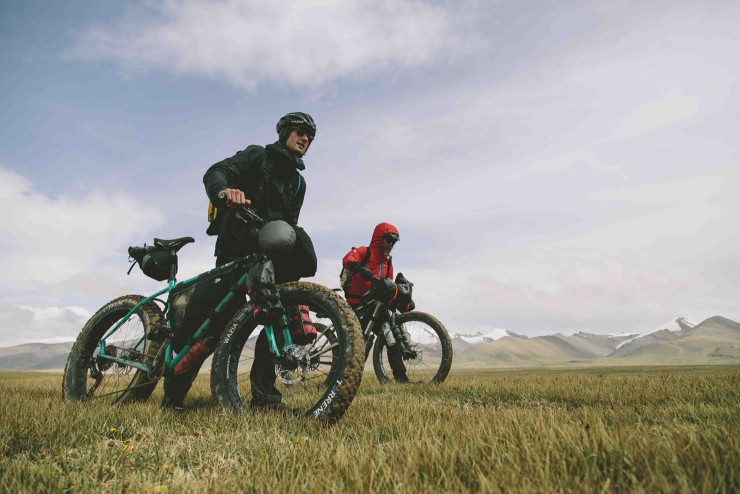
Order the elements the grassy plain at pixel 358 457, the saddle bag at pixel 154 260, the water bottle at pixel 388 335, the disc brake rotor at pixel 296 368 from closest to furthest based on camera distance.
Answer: the grassy plain at pixel 358 457 < the disc brake rotor at pixel 296 368 < the saddle bag at pixel 154 260 < the water bottle at pixel 388 335

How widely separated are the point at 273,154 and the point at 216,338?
1939mm

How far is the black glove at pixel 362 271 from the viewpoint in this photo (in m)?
7.30

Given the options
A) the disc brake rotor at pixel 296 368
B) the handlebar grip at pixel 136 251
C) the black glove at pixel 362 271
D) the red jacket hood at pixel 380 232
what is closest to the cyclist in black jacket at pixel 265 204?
the disc brake rotor at pixel 296 368

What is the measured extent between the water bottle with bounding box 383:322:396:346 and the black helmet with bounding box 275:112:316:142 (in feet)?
14.9

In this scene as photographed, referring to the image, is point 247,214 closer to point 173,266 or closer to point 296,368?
point 296,368

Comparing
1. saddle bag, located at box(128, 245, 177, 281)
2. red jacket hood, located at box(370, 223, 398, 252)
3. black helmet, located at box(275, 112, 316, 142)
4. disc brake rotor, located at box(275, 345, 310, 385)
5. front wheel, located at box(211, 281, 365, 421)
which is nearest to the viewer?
front wheel, located at box(211, 281, 365, 421)

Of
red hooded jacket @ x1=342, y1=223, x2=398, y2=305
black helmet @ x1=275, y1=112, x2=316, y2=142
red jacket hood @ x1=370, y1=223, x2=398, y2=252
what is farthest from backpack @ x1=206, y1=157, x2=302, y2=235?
red jacket hood @ x1=370, y1=223, x2=398, y2=252

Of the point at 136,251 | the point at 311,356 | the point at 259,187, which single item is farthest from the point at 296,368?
the point at 136,251

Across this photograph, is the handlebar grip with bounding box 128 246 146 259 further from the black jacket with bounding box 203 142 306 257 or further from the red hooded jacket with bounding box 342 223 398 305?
the red hooded jacket with bounding box 342 223 398 305

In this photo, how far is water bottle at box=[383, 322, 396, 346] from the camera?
759 cm

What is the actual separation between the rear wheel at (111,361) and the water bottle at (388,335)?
421 centimetres

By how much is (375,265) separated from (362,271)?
901mm

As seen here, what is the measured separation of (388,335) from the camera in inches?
301

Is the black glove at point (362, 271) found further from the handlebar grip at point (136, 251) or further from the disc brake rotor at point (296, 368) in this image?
the disc brake rotor at point (296, 368)
